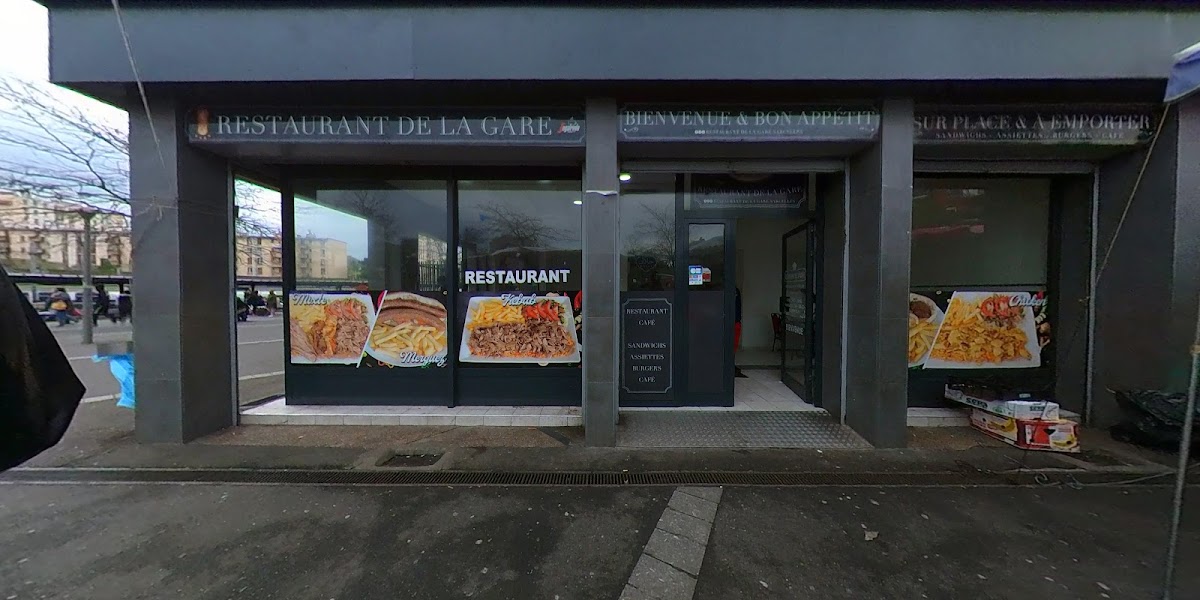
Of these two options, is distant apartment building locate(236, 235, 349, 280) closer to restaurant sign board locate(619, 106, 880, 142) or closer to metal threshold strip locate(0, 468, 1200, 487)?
metal threshold strip locate(0, 468, 1200, 487)

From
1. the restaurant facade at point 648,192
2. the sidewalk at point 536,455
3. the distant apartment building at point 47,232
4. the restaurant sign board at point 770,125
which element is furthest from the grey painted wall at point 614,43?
the sidewalk at point 536,455

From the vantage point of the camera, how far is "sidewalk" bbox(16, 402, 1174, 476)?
392 centimetres

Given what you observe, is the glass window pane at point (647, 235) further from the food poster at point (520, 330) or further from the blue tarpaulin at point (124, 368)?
the blue tarpaulin at point (124, 368)

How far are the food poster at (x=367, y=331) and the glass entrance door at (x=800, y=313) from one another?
5077mm

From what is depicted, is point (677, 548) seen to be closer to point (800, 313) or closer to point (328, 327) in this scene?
point (800, 313)

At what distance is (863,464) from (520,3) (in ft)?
18.3

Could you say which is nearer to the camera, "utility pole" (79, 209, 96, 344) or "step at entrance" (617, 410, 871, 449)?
"step at entrance" (617, 410, 871, 449)

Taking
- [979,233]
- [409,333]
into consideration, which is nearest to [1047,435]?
[979,233]

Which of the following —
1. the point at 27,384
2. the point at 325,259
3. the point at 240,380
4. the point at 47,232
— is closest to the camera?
the point at 27,384

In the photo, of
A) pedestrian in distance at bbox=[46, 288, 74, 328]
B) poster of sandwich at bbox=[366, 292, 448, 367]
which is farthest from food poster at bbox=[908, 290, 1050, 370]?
Answer: pedestrian in distance at bbox=[46, 288, 74, 328]

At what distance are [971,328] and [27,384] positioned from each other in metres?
8.39

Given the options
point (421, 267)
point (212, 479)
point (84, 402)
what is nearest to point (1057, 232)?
point (421, 267)

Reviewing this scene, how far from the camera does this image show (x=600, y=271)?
14.1 ft

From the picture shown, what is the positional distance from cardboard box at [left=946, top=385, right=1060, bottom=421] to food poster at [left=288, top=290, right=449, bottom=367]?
6543 mm
